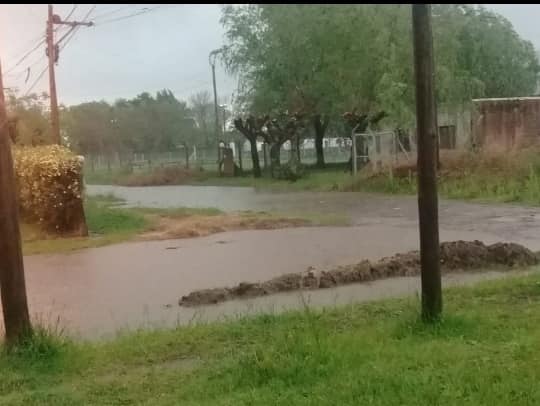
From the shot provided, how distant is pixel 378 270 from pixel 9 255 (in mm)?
5204

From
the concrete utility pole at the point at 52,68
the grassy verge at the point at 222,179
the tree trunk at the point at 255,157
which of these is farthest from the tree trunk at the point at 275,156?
the concrete utility pole at the point at 52,68

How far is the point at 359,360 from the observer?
499cm

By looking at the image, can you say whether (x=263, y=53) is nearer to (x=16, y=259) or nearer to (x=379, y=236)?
(x=379, y=236)

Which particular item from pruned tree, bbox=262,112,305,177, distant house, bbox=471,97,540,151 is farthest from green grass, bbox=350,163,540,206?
pruned tree, bbox=262,112,305,177

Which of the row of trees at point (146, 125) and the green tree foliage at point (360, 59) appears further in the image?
the row of trees at point (146, 125)

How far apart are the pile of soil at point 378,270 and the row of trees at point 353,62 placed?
16067mm

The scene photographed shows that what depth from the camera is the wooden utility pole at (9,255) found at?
19.9ft

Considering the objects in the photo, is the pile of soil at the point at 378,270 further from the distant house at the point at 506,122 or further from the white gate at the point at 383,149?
the distant house at the point at 506,122

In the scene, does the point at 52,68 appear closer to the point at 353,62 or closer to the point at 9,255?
the point at 353,62

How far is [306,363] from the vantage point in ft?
15.9

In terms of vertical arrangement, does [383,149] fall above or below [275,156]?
above

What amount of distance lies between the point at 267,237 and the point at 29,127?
15527mm

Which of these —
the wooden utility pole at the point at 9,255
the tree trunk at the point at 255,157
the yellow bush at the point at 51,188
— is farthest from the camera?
the tree trunk at the point at 255,157

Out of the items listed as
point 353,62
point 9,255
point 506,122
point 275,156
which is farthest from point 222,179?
point 9,255
